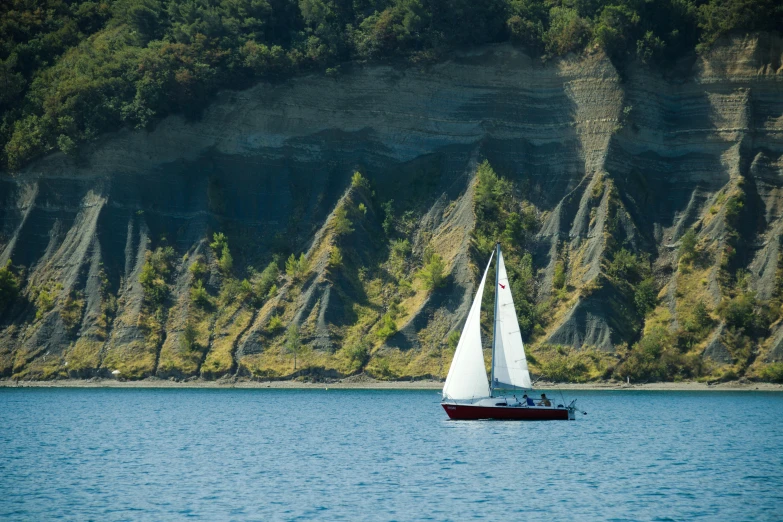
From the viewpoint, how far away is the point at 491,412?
58750mm

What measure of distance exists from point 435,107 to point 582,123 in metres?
16.4

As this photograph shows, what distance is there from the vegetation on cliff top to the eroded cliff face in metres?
2.33

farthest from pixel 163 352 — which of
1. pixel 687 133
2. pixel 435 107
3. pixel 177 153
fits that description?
pixel 687 133

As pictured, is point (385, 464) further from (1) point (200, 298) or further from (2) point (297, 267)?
(1) point (200, 298)

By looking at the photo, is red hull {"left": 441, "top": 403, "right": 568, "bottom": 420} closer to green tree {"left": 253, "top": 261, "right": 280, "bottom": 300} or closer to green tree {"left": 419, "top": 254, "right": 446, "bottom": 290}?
green tree {"left": 419, "top": 254, "right": 446, "bottom": 290}

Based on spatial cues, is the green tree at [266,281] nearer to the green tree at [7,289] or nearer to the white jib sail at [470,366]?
the green tree at [7,289]

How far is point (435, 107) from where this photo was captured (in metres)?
112

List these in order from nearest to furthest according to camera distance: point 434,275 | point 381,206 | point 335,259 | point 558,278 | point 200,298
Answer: point 434,275 → point 558,278 → point 335,259 → point 200,298 → point 381,206

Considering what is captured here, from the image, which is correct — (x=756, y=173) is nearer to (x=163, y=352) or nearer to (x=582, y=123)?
(x=582, y=123)

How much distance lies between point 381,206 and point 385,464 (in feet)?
219

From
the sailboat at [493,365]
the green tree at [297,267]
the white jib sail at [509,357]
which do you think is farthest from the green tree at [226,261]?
the white jib sail at [509,357]

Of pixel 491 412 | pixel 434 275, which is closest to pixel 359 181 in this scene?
pixel 434 275

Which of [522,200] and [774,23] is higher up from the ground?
[774,23]

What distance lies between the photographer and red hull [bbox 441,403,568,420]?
58.6 meters
